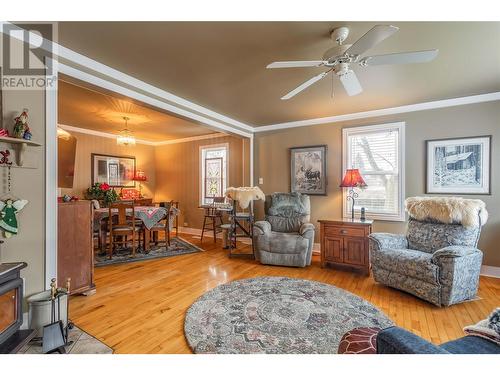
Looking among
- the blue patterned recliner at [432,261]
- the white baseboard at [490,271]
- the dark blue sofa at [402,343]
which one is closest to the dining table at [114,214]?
the blue patterned recliner at [432,261]

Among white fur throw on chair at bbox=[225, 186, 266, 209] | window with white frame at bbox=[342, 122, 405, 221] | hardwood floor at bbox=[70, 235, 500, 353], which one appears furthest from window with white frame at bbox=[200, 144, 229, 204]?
window with white frame at bbox=[342, 122, 405, 221]

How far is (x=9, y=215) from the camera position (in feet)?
5.93

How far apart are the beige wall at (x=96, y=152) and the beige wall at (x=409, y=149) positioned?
3311mm

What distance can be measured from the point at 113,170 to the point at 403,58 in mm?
5949

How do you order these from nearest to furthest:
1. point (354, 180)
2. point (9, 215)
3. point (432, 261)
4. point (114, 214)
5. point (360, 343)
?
point (360, 343), point (9, 215), point (432, 261), point (354, 180), point (114, 214)

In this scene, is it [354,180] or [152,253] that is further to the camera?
[152,253]

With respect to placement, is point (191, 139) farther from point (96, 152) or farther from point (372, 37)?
point (372, 37)

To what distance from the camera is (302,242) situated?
3.49m

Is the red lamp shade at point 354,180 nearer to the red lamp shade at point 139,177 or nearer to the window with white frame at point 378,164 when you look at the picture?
the window with white frame at point 378,164

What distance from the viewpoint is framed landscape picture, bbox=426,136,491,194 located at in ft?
10.5

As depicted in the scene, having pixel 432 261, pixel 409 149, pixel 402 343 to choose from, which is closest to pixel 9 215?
pixel 402 343
